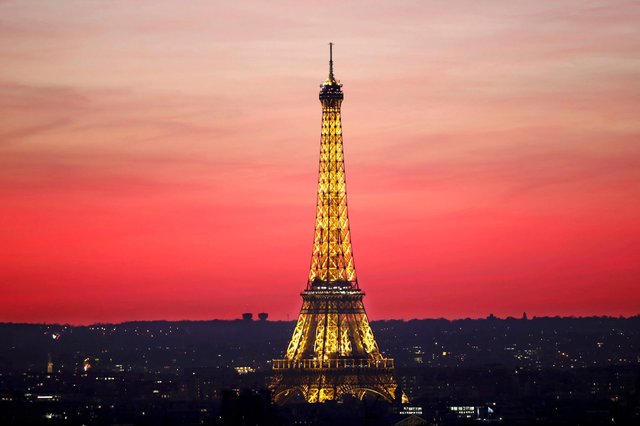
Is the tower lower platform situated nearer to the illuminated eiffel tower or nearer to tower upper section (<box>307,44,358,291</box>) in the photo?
the illuminated eiffel tower

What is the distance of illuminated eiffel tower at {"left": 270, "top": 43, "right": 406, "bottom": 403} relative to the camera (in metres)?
122

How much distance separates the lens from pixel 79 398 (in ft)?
549

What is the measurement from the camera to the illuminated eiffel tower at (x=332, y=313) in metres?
122

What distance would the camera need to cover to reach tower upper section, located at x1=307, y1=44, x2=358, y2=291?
400 ft

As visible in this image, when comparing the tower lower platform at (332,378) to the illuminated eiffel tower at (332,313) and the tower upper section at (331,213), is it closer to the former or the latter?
the illuminated eiffel tower at (332,313)

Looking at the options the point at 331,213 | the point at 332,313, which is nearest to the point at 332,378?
the point at 332,313

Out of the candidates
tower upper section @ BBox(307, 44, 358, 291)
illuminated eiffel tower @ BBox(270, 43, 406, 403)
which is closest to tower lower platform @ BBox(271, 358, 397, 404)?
illuminated eiffel tower @ BBox(270, 43, 406, 403)

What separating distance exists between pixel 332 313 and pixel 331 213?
6018mm

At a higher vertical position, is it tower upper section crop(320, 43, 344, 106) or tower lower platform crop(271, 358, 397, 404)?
tower upper section crop(320, 43, 344, 106)

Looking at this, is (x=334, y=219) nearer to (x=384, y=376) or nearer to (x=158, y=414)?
(x=384, y=376)

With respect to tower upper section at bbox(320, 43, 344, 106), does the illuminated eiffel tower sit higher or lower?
→ lower

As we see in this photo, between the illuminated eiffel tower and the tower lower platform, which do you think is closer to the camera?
the illuminated eiffel tower

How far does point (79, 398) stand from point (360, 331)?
4818cm

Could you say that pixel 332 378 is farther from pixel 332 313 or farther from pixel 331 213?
pixel 331 213
